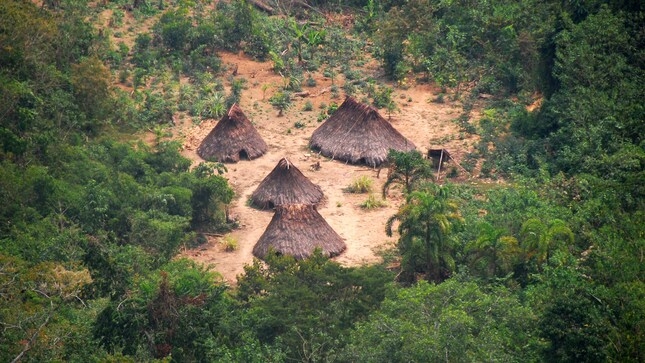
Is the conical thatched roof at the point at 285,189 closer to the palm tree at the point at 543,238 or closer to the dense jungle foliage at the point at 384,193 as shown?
the dense jungle foliage at the point at 384,193

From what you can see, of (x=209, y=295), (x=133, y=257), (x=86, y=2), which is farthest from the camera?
(x=86, y=2)

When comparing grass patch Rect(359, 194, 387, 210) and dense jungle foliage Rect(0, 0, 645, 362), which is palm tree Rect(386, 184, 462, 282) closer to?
dense jungle foliage Rect(0, 0, 645, 362)

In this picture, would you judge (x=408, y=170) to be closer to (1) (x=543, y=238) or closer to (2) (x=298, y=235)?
(2) (x=298, y=235)

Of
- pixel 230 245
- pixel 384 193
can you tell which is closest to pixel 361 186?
pixel 384 193

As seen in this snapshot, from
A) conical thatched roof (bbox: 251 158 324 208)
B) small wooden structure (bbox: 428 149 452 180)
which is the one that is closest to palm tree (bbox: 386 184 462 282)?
conical thatched roof (bbox: 251 158 324 208)

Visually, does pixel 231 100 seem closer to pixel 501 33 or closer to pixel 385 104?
pixel 385 104

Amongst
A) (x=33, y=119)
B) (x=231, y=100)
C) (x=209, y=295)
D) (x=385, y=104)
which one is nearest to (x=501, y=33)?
(x=385, y=104)
